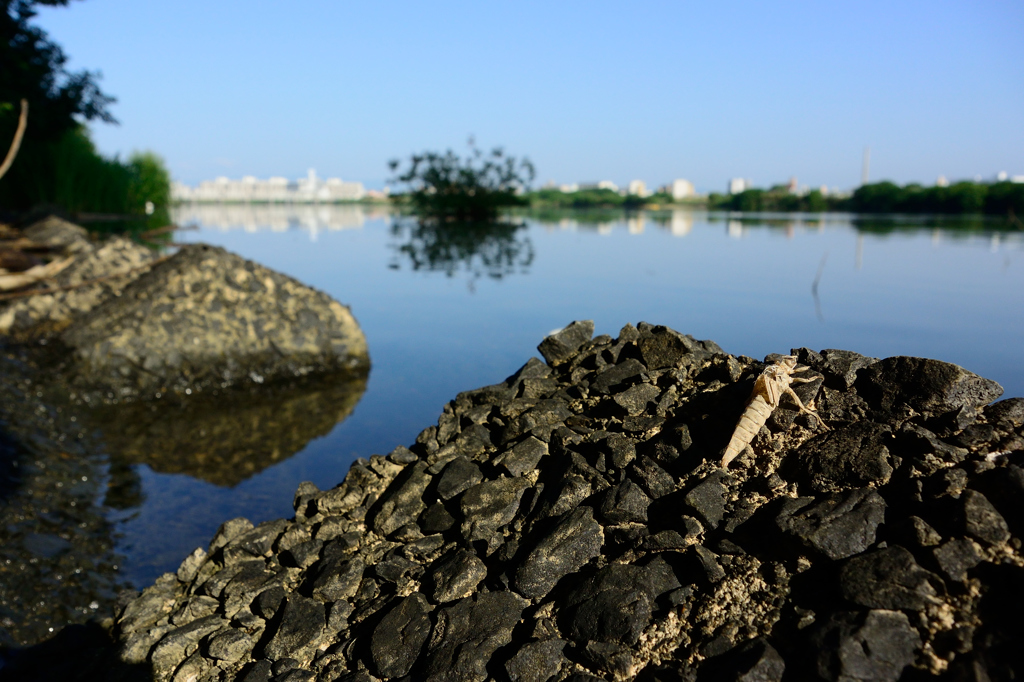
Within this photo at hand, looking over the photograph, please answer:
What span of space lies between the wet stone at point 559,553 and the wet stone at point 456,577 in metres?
0.18

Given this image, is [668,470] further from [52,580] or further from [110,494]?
[110,494]

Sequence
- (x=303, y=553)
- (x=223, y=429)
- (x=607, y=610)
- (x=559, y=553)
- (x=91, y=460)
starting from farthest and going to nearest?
(x=223, y=429), (x=91, y=460), (x=303, y=553), (x=559, y=553), (x=607, y=610)

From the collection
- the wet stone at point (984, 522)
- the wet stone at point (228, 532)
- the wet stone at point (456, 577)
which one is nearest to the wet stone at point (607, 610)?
the wet stone at point (456, 577)

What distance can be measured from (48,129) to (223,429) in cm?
1135

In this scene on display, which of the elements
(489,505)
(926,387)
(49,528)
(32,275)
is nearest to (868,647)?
(926,387)

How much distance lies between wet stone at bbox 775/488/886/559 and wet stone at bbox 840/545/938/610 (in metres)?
0.07

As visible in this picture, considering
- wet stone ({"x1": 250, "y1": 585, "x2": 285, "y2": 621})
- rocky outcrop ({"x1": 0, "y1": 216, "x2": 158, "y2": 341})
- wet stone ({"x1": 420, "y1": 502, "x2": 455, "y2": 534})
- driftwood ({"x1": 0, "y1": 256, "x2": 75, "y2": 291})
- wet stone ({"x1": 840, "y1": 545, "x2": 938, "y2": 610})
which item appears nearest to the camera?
wet stone ({"x1": 840, "y1": 545, "x2": 938, "y2": 610})

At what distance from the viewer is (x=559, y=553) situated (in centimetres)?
215

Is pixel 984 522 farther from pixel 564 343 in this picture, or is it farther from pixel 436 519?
pixel 564 343

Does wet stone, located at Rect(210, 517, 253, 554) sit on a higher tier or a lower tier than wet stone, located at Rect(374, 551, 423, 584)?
lower

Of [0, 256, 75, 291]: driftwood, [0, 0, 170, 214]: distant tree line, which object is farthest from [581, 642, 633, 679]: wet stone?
[0, 0, 170, 214]: distant tree line

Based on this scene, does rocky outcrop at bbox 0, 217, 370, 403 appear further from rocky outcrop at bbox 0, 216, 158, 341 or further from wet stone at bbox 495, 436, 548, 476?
wet stone at bbox 495, 436, 548, 476

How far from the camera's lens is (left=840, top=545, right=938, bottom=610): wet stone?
1.61 m

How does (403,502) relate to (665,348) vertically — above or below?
below
